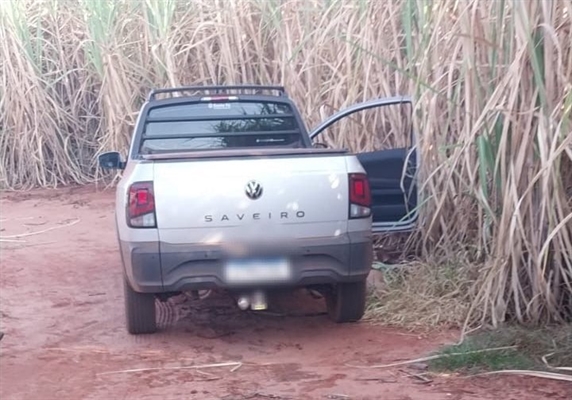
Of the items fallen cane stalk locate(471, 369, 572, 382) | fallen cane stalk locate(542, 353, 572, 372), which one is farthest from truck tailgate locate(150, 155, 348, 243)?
fallen cane stalk locate(542, 353, 572, 372)

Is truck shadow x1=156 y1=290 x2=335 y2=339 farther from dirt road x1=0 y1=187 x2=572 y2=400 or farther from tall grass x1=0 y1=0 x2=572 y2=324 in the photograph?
tall grass x1=0 y1=0 x2=572 y2=324

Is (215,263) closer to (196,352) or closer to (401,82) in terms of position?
(196,352)

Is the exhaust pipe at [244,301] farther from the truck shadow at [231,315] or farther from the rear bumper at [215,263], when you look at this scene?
the truck shadow at [231,315]

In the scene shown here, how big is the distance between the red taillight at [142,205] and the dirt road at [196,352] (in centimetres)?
81

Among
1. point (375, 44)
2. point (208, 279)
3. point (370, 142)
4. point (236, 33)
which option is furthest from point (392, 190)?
point (236, 33)

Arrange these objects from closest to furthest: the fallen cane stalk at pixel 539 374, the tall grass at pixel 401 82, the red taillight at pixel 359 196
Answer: the fallen cane stalk at pixel 539 374 < the tall grass at pixel 401 82 < the red taillight at pixel 359 196

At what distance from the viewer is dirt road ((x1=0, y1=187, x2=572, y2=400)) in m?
5.11

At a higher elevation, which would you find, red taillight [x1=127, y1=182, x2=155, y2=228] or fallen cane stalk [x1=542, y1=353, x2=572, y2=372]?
red taillight [x1=127, y1=182, x2=155, y2=228]

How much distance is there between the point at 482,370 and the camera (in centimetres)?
528

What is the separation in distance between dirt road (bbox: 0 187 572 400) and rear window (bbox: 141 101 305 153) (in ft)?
3.79

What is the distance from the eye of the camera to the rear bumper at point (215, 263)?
568 cm

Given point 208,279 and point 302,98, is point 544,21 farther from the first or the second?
point 302,98

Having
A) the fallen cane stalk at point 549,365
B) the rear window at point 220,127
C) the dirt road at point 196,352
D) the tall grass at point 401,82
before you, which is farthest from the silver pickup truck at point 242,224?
the fallen cane stalk at point 549,365

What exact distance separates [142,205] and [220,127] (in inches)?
67.3
